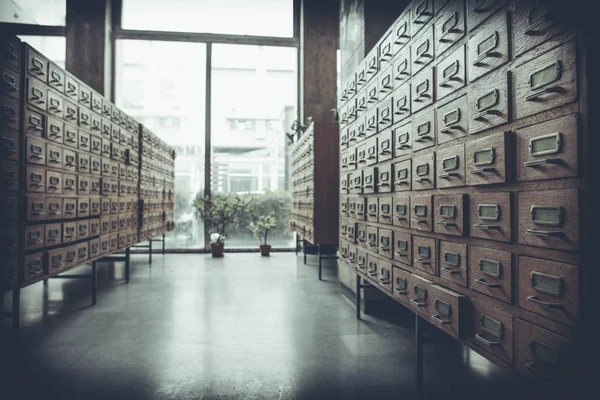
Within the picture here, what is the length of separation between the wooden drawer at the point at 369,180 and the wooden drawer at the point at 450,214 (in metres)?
0.77

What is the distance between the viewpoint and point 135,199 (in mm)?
4547

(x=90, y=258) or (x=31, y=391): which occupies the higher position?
(x=90, y=258)

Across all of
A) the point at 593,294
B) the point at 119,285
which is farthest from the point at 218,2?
the point at 593,294

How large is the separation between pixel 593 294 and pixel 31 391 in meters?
2.20

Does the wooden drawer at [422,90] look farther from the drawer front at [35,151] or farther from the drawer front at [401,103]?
the drawer front at [35,151]

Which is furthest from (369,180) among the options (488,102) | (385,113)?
(488,102)

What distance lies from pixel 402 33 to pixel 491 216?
119cm

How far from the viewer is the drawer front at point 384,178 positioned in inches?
87.7

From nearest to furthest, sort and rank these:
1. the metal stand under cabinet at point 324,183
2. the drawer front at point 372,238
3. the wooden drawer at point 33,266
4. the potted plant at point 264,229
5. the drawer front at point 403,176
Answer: the drawer front at point 403,176 → the wooden drawer at point 33,266 → the drawer front at point 372,238 → the metal stand under cabinet at point 324,183 → the potted plant at point 264,229

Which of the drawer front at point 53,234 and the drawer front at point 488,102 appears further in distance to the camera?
the drawer front at point 53,234

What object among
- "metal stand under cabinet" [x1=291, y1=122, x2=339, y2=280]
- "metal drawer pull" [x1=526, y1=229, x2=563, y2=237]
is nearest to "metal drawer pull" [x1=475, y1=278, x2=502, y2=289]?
"metal drawer pull" [x1=526, y1=229, x2=563, y2=237]

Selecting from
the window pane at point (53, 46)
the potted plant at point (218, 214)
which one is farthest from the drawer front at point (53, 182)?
the window pane at point (53, 46)

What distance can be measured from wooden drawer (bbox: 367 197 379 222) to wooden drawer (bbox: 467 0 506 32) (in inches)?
47.1

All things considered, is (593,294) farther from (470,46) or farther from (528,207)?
(470,46)
